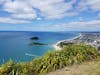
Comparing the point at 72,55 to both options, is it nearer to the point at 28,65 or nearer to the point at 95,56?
the point at 95,56

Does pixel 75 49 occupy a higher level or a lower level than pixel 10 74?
higher

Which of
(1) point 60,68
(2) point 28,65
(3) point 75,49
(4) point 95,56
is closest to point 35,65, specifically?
(2) point 28,65

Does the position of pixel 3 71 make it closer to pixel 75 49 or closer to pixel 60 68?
pixel 60 68

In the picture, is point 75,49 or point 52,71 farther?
point 75,49

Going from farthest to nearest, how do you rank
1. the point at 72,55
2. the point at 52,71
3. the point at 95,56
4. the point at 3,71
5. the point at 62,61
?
the point at 95,56 < the point at 72,55 < the point at 62,61 < the point at 52,71 < the point at 3,71

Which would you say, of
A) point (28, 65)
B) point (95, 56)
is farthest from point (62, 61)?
point (95, 56)

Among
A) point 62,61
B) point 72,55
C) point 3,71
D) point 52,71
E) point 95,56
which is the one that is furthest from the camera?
point 95,56
